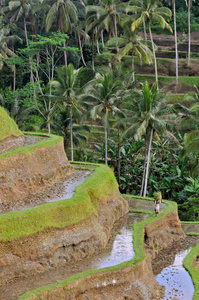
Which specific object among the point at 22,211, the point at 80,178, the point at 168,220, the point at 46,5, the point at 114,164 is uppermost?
the point at 46,5

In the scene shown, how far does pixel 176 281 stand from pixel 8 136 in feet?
30.4

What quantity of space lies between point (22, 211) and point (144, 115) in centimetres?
1418

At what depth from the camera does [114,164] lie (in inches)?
1387

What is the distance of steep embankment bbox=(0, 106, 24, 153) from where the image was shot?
18.9 m

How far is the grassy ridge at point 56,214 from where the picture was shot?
1406 centimetres

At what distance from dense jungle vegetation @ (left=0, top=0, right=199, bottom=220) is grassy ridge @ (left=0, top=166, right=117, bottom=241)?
866 centimetres

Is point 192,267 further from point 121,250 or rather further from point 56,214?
point 56,214

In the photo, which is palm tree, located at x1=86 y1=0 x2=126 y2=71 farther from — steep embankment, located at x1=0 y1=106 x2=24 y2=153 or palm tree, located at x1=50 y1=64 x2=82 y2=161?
steep embankment, located at x1=0 y1=106 x2=24 y2=153

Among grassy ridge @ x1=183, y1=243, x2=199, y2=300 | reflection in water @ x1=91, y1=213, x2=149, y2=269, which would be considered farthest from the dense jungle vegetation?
reflection in water @ x1=91, y1=213, x2=149, y2=269

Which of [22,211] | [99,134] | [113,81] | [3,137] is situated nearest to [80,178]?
[3,137]

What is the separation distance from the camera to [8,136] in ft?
63.6

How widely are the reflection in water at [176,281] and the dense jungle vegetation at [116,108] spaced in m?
8.70

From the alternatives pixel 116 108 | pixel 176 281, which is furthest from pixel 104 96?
pixel 176 281

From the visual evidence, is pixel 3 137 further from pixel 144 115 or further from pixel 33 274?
pixel 144 115
